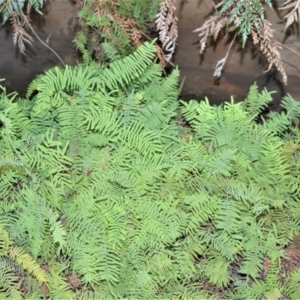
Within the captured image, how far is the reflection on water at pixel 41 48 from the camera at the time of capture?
2.51 meters

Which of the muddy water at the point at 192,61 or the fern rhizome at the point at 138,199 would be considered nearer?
the fern rhizome at the point at 138,199

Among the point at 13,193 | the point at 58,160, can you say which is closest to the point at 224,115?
the point at 58,160

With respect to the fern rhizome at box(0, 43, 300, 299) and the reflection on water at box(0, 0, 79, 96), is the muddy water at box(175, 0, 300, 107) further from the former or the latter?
the fern rhizome at box(0, 43, 300, 299)

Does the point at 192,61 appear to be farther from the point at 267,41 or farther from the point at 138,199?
the point at 138,199

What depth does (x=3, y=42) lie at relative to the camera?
8.46 ft

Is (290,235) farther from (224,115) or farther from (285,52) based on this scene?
(285,52)

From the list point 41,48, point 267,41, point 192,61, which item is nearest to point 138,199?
point 267,41

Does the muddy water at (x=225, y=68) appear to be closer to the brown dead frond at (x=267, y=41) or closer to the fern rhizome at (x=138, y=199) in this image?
the brown dead frond at (x=267, y=41)

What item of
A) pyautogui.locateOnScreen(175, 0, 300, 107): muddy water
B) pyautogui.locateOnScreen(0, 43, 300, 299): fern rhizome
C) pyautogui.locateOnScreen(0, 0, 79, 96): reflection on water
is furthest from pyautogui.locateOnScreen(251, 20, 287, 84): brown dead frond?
pyautogui.locateOnScreen(0, 0, 79, 96): reflection on water

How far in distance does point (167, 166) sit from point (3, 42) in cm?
146

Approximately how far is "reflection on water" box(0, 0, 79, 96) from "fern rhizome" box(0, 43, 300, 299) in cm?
82

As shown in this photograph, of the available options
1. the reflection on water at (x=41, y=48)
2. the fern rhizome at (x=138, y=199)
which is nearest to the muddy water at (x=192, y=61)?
the reflection on water at (x=41, y=48)

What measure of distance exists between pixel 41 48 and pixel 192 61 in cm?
93

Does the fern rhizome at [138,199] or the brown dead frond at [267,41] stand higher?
the brown dead frond at [267,41]
